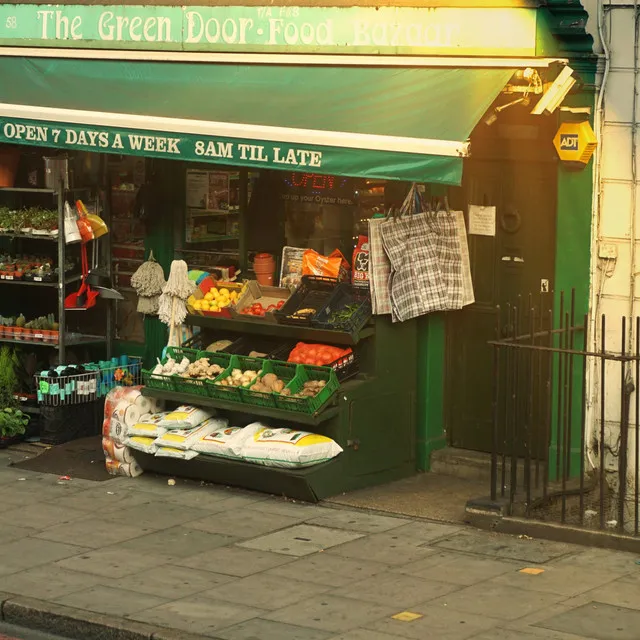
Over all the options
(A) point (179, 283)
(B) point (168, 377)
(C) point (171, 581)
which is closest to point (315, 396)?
(B) point (168, 377)

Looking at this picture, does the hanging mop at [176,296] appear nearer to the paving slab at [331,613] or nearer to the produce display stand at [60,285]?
the produce display stand at [60,285]

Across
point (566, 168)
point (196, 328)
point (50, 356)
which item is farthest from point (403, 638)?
point (50, 356)

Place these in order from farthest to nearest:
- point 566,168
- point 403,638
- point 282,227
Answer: point 282,227
point 566,168
point 403,638

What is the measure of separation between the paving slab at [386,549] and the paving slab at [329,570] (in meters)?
0.11

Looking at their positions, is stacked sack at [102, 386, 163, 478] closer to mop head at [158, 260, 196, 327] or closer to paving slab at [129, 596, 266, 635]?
mop head at [158, 260, 196, 327]

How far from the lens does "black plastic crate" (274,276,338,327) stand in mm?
11883

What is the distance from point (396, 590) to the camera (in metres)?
9.16

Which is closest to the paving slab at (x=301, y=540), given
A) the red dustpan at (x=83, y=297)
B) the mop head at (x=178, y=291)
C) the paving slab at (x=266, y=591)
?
the paving slab at (x=266, y=591)

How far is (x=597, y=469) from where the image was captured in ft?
36.9

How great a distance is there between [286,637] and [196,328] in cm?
514

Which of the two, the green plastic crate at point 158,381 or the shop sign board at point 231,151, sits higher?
the shop sign board at point 231,151

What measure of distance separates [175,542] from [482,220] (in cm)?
380

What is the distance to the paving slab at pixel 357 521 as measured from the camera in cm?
1070

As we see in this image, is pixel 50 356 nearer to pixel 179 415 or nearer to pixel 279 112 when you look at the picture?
pixel 179 415
